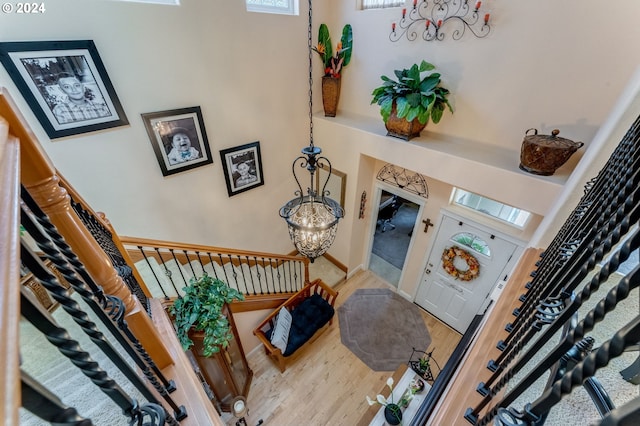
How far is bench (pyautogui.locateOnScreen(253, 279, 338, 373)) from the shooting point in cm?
361

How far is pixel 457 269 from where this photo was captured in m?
3.93

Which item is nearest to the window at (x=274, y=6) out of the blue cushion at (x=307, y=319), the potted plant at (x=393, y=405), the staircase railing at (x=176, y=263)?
the staircase railing at (x=176, y=263)

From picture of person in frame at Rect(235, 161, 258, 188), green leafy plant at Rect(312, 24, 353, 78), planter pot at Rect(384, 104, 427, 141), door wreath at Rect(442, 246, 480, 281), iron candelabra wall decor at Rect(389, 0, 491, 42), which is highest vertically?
iron candelabra wall decor at Rect(389, 0, 491, 42)

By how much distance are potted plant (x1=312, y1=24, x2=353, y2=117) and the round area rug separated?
3433mm

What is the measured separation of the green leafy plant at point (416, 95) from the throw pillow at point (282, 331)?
305 cm

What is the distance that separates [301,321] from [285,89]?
3426 millimetres

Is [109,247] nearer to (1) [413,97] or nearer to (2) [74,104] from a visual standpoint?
(2) [74,104]

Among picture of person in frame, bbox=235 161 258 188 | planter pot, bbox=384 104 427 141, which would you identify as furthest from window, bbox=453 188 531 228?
picture of person in frame, bbox=235 161 258 188

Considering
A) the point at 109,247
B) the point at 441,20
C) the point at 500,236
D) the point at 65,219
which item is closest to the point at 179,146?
the point at 109,247

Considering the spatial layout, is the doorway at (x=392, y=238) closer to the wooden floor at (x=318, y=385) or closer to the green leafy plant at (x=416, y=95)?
the wooden floor at (x=318, y=385)

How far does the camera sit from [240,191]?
12.5 feet

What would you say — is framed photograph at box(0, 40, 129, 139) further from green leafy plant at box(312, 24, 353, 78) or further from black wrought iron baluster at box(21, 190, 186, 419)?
green leafy plant at box(312, 24, 353, 78)

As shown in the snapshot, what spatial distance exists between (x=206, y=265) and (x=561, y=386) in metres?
3.79

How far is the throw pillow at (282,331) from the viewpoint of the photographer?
3527 millimetres
